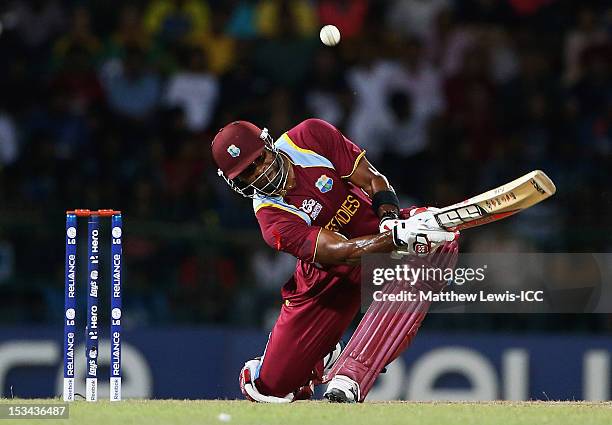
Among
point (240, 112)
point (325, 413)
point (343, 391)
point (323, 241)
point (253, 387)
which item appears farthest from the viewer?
point (240, 112)

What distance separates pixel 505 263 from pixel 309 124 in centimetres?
236

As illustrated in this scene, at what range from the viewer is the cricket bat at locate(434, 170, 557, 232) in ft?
23.7

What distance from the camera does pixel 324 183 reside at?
798cm

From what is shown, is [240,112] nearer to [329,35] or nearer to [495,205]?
[329,35]

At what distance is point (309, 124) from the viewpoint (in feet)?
26.7

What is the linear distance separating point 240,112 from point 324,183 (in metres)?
4.54

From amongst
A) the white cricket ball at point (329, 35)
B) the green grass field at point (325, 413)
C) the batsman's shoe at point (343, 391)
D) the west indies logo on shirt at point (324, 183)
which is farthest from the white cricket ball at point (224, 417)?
the white cricket ball at point (329, 35)

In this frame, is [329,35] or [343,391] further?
[329,35]

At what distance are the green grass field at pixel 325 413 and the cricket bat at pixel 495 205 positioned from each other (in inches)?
40.7

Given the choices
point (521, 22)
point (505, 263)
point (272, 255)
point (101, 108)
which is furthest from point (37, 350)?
point (521, 22)

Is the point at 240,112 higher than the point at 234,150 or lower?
higher

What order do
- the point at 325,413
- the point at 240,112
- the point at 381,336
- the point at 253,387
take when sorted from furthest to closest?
1. the point at 240,112
2. the point at 253,387
3. the point at 381,336
4. the point at 325,413

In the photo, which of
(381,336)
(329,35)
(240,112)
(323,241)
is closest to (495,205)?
(323,241)

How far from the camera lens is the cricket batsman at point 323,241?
24.6 feet
